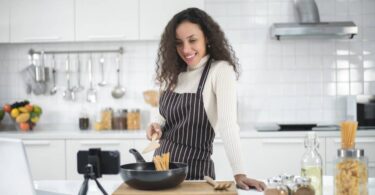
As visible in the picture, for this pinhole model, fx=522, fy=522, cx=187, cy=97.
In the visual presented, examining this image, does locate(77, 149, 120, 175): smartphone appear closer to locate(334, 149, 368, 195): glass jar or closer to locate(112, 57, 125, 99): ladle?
locate(334, 149, 368, 195): glass jar

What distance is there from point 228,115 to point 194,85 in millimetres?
267

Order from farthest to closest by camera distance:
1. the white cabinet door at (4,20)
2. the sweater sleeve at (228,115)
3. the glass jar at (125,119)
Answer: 1. the glass jar at (125,119)
2. the white cabinet door at (4,20)
3. the sweater sleeve at (228,115)

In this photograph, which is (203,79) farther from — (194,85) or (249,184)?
(249,184)

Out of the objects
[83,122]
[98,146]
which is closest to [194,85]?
[98,146]

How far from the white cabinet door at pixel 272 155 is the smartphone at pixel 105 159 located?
102 inches

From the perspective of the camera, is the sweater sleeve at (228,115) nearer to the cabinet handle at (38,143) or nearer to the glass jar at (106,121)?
the cabinet handle at (38,143)

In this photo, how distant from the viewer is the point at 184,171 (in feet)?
5.98

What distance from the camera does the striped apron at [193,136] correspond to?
2.34 metres

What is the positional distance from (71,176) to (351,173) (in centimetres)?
293

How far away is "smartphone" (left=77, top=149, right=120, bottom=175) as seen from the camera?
145 centimetres

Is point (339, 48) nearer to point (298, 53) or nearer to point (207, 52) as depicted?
point (298, 53)

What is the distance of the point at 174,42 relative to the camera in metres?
2.33

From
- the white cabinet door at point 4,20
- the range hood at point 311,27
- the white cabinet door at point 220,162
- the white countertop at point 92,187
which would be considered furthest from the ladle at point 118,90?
the white countertop at point 92,187

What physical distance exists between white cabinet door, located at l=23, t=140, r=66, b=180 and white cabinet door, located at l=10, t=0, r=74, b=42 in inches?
34.5
